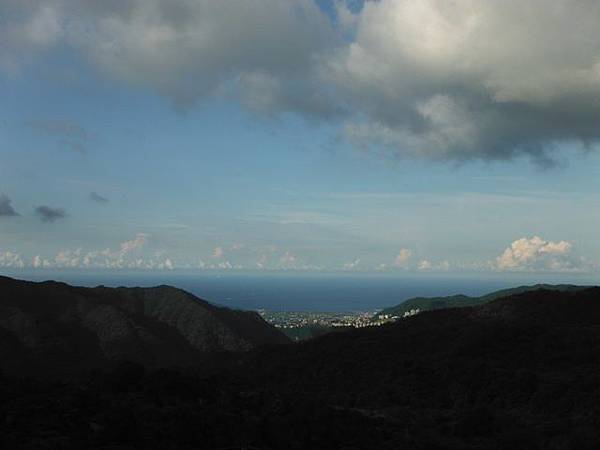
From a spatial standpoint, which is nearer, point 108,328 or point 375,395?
point 375,395

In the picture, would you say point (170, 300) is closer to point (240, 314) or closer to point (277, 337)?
point (240, 314)

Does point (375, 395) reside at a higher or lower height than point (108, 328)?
lower

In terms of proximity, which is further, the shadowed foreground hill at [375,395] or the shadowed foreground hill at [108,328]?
the shadowed foreground hill at [108,328]

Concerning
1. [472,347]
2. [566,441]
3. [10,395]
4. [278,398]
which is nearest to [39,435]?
[10,395]

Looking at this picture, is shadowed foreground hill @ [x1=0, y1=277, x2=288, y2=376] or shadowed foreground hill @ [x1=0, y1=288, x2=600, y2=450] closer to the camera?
shadowed foreground hill @ [x1=0, y1=288, x2=600, y2=450]
